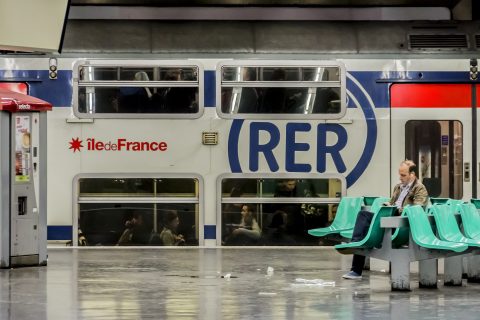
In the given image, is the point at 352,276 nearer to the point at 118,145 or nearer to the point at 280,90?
the point at 280,90

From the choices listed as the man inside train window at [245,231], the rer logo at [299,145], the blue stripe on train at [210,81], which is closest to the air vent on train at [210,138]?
the rer logo at [299,145]

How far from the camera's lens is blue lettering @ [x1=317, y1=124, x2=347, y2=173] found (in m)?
17.3

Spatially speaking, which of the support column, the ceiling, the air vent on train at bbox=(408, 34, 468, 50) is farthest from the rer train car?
the support column

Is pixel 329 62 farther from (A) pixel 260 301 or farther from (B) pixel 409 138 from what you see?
(A) pixel 260 301

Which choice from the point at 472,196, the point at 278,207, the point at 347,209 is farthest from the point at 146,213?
the point at 472,196

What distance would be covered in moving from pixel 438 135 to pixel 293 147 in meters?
2.19

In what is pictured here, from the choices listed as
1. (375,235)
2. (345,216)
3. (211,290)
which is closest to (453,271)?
(375,235)

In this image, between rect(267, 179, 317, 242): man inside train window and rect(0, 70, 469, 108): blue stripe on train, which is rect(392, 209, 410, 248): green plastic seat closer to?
rect(267, 179, 317, 242): man inside train window

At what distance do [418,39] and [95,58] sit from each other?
4.89m

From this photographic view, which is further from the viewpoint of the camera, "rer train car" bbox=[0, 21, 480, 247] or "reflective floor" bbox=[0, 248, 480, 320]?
"rer train car" bbox=[0, 21, 480, 247]

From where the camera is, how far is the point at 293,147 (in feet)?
56.9

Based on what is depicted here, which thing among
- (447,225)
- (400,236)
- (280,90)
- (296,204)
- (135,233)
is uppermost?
(280,90)

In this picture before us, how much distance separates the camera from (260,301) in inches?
464

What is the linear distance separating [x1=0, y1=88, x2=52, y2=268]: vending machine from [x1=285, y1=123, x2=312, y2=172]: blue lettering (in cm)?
398
